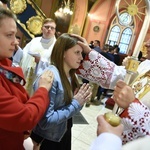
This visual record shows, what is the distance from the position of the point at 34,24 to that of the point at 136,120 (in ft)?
10.6

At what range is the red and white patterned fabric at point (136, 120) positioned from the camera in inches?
37.2

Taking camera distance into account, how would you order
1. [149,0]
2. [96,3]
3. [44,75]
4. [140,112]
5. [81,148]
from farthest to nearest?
[96,3], [81,148], [44,75], [140,112], [149,0]

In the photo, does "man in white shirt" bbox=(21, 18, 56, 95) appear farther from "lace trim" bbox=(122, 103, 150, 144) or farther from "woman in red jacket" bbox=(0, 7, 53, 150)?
"lace trim" bbox=(122, 103, 150, 144)

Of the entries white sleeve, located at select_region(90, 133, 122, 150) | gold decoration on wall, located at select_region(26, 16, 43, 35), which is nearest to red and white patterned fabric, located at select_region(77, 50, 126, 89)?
white sleeve, located at select_region(90, 133, 122, 150)

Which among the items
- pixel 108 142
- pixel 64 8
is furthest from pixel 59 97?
pixel 64 8

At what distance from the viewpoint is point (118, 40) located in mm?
12055

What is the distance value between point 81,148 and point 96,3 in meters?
10.4

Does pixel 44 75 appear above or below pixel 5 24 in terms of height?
below

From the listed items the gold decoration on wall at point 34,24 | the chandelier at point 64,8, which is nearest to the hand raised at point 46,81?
the gold decoration on wall at point 34,24

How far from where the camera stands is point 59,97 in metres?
1.35

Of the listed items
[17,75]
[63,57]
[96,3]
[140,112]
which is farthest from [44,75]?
[96,3]

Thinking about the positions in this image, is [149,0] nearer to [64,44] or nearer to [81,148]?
[64,44]

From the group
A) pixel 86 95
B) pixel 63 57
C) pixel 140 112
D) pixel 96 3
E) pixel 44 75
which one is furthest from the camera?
pixel 96 3

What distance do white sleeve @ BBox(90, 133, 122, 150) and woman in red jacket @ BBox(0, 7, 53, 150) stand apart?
435 millimetres
